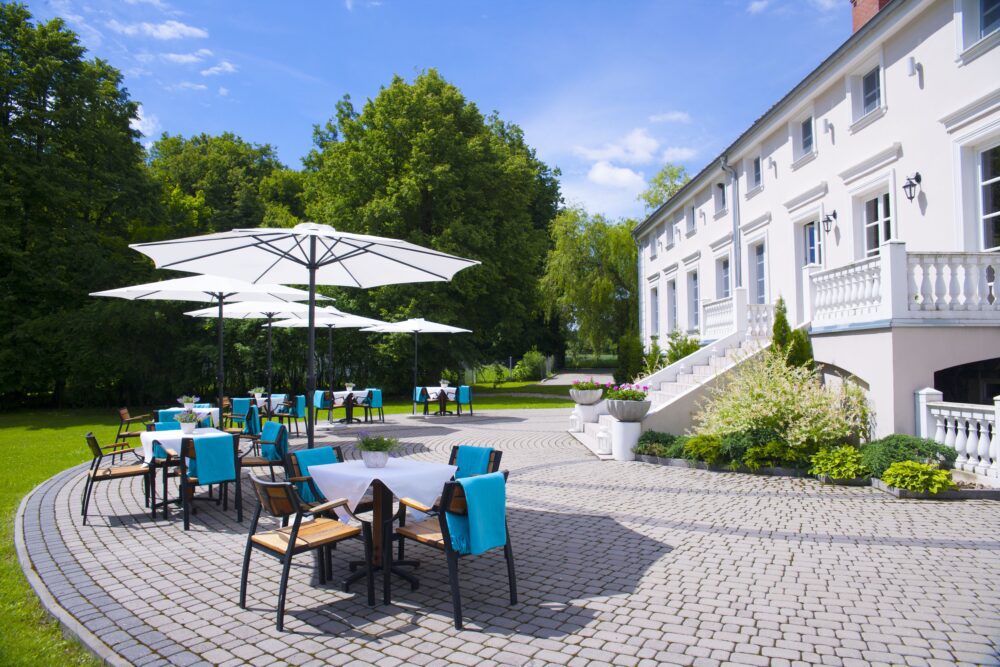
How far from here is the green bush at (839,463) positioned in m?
8.41

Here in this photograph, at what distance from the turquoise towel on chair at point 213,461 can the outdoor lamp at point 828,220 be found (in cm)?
1230

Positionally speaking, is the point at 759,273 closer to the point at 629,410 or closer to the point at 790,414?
the point at 629,410

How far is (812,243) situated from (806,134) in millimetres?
2626

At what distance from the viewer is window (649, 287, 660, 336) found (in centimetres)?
2655

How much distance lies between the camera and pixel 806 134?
14.5m

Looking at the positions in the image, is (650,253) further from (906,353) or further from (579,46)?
(906,353)

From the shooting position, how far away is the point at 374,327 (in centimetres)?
1733

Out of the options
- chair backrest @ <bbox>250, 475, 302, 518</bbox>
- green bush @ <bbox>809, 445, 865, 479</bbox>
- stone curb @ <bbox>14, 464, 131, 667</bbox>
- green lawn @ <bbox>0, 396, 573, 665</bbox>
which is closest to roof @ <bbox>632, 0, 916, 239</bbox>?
green bush @ <bbox>809, 445, 865, 479</bbox>

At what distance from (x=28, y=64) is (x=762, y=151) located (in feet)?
85.2

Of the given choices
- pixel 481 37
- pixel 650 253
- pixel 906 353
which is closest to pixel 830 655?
pixel 906 353

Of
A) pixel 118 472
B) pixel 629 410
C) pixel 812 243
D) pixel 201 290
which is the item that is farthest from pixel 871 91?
pixel 118 472

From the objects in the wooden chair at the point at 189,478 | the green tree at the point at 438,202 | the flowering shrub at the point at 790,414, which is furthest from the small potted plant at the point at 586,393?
the green tree at the point at 438,202

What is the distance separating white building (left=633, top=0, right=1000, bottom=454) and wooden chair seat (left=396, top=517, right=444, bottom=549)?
6932mm

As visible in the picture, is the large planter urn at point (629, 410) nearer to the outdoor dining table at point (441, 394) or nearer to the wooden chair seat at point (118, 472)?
the wooden chair seat at point (118, 472)
